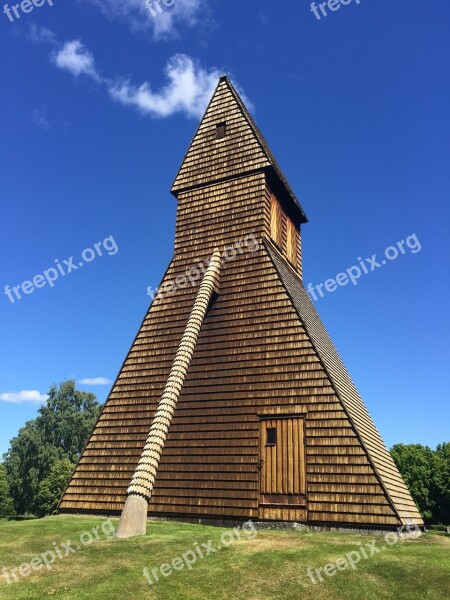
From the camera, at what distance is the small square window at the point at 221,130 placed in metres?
20.9

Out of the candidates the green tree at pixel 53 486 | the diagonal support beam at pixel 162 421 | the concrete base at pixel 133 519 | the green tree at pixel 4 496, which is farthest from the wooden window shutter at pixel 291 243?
the green tree at pixel 4 496

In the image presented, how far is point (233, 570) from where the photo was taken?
8.12 meters

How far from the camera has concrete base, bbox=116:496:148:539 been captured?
10695 mm

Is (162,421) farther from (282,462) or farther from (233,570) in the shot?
(233,570)

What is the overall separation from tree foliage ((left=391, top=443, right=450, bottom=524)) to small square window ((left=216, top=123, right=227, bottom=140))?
40352mm

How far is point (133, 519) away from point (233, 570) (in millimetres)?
3616

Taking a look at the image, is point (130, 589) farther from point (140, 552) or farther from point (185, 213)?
point (185, 213)

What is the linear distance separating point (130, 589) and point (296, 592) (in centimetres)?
259

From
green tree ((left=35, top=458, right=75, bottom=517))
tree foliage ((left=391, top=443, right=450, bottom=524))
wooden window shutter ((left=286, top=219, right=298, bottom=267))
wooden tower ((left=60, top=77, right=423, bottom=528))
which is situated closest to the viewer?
wooden tower ((left=60, top=77, right=423, bottom=528))

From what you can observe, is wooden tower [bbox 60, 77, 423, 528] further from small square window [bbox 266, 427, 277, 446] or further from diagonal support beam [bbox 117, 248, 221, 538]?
diagonal support beam [bbox 117, 248, 221, 538]

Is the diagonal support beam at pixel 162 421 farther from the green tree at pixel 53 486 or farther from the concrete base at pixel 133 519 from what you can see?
the green tree at pixel 53 486

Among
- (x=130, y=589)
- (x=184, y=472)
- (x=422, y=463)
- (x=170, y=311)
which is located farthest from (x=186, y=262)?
(x=422, y=463)

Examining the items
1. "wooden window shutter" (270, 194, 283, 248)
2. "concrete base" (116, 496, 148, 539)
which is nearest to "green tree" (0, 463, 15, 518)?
"wooden window shutter" (270, 194, 283, 248)

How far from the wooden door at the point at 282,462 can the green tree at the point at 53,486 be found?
124 feet
